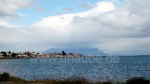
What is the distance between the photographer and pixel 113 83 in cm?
2194

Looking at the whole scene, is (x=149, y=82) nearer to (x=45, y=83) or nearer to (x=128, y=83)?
(x=128, y=83)

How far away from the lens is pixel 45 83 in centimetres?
2170

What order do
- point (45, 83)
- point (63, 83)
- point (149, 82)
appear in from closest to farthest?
1. point (149, 82)
2. point (45, 83)
3. point (63, 83)

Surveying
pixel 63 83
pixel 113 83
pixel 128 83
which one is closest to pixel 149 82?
pixel 128 83

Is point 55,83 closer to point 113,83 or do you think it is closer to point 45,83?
point 45,83

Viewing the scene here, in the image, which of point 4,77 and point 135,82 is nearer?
point 135,82

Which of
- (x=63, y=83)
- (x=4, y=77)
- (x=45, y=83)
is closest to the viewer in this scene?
(x=45, y=83)

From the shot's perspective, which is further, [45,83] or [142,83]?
[45,83]

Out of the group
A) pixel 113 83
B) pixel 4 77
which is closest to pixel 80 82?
pixel 113 83

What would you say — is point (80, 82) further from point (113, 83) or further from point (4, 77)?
point (4, 77)

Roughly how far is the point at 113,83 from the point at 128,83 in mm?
1471

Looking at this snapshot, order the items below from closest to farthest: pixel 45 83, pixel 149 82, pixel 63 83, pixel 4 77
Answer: pixel 149 82 → pixel 45 83 → pixel 63 83 → pixel 4 77

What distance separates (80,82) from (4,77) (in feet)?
29.5

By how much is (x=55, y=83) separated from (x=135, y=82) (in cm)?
716
